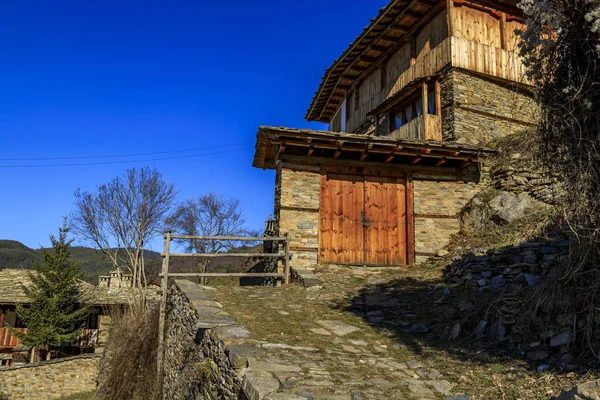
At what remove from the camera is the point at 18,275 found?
23984mm

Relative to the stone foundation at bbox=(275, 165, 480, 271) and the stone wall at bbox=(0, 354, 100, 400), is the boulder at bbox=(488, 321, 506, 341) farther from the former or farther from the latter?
the stone wall at bbox=(0, 354, 100, 400)

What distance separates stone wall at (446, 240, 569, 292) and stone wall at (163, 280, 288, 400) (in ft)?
11.7

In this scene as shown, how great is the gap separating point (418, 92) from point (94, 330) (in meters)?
19.1

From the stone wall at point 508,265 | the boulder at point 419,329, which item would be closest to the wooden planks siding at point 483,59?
the stone wall at point 508,265

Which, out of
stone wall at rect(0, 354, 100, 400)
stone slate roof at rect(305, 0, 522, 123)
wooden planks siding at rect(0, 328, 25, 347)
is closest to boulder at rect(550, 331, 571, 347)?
stone slate roof at rect(305, 0, 522, 123)

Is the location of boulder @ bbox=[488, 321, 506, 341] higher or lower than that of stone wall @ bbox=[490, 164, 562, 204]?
lower

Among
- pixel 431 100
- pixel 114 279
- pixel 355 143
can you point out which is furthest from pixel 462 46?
pixel 114 279

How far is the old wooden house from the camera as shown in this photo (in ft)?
32.6

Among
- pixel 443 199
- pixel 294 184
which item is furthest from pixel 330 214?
pixel 443 199

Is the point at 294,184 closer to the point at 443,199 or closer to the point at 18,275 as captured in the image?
the point at 443,199

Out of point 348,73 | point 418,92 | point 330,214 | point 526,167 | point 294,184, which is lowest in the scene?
point 330,214

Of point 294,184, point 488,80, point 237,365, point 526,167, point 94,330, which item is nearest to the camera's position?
point 237,365

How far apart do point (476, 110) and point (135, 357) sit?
11.2 metres

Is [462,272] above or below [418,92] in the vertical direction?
below
